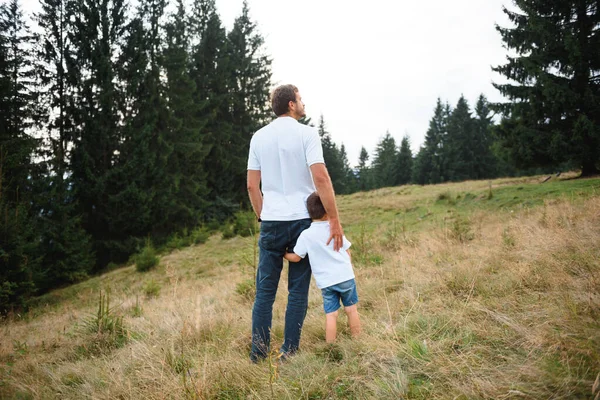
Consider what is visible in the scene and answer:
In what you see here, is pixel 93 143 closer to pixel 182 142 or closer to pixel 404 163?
pixel 182 142

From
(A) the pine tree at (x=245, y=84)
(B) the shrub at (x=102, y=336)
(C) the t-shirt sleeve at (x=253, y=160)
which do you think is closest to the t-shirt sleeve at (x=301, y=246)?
(C) the t-shirt sleeve at (x=253, y=160)

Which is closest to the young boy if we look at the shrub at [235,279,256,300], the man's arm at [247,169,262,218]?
the man's arm at [247,169,262,218]

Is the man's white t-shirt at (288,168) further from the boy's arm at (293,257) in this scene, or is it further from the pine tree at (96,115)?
the pine tree at (96,115)

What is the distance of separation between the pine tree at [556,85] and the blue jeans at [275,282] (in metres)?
14.1

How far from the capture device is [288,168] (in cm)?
262

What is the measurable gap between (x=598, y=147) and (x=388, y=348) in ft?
48.5

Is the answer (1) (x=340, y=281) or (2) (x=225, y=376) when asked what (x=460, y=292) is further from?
(2) (x=225, y=376)

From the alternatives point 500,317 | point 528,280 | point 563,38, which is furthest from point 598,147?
point 500,317

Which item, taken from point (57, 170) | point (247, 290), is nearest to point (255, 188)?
point (247, 290)

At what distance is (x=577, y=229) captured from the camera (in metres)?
4.16

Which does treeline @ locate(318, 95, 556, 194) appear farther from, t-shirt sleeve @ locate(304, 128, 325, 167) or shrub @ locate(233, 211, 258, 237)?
t-shirt sleeve @ locate(304, 128, 325, 167)

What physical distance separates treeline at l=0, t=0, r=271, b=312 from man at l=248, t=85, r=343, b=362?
9.86 m

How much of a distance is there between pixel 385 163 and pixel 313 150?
214 ft

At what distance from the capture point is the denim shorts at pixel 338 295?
2738 millimetres
